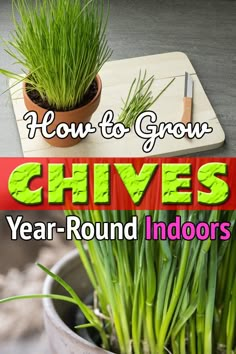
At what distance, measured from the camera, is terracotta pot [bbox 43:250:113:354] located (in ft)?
1.50

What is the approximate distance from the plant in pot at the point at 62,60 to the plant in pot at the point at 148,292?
0.99ft

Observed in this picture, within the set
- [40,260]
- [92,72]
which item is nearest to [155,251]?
[40,260]

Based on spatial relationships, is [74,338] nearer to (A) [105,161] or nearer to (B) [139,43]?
(A) [105,161]

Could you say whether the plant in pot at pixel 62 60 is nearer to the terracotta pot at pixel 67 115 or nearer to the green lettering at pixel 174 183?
the terracotta pot at pixel 67 115

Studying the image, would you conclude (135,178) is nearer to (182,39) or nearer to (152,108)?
(152,108)

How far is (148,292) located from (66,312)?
0.08 meters

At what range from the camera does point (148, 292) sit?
468 mm

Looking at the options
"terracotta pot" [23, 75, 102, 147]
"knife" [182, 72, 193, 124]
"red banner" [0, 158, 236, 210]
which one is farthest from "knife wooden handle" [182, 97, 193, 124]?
"red banner" [0, 158, 236, 210]

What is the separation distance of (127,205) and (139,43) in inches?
22.0

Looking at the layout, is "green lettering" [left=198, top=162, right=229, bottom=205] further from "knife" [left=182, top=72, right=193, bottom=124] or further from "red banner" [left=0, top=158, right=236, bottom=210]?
"knife" [left=182, top=72, right=193, bottom=124]

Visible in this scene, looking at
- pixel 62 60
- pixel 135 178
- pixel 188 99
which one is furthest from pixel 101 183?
pixel 188 99

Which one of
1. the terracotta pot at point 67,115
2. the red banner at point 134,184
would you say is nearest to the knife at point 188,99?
the terracotta pot at point 67,115

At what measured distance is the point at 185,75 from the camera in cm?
91

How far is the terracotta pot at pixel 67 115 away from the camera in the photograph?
78 cm
